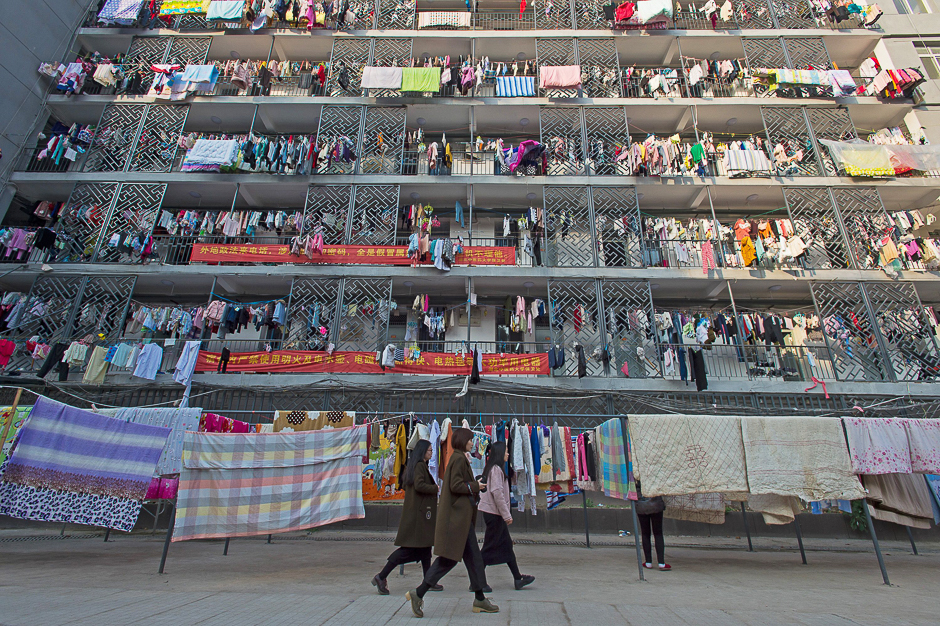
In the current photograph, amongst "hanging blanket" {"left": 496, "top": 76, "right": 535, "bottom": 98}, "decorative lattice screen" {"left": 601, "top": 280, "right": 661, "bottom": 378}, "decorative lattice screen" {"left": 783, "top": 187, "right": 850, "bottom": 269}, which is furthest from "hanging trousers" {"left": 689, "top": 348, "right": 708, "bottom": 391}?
"hanging blanket" {"left": 496, "top": 76, "right": 535, "bottom": 98}

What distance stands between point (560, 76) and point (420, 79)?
16.8ft

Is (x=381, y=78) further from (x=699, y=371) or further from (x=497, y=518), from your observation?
(x=497, y=518)

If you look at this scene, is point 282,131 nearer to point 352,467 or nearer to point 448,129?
point 448,129

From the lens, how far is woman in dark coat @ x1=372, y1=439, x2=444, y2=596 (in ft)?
14.1

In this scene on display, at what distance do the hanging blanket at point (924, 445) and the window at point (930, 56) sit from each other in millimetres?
19382

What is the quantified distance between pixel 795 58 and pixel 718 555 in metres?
18.8

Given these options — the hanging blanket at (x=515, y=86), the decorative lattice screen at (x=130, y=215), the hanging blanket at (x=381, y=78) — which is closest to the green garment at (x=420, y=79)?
the hanging blanket at (x=381, y=78)

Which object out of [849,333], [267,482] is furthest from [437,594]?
[849,333]

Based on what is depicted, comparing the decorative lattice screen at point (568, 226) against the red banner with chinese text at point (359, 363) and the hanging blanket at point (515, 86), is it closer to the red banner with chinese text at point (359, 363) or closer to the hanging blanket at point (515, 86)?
the hanging blanket at point (515, 86)

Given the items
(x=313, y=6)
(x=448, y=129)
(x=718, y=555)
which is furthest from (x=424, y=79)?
(x=718, y=555)

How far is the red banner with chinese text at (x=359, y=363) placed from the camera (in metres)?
12.3

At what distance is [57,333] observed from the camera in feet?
44.1

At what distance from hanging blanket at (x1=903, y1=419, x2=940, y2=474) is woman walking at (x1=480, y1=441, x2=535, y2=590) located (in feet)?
19.0

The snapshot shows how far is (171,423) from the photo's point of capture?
21.6 feet
